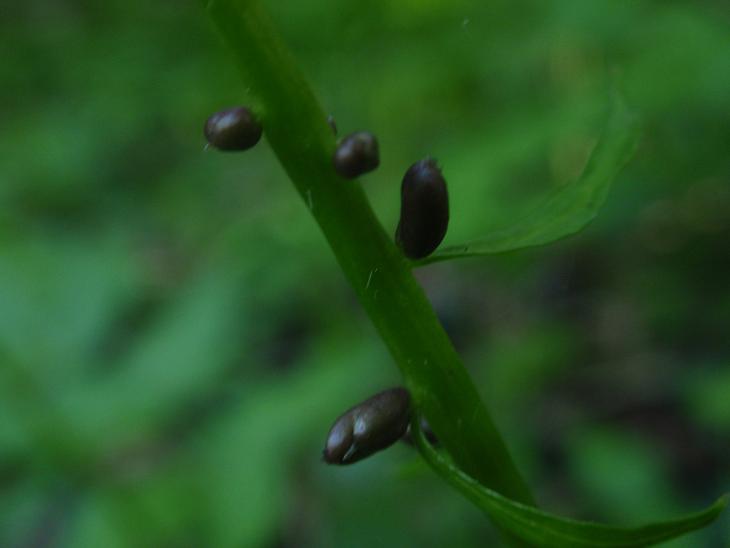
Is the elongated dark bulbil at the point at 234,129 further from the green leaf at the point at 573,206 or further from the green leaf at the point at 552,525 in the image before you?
the green leaf at the point at 552,525

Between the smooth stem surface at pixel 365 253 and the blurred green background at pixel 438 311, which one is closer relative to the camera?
the smooth stem surface at pixel 365 253

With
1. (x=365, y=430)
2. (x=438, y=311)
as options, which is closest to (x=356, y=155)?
(x=365, y=430)

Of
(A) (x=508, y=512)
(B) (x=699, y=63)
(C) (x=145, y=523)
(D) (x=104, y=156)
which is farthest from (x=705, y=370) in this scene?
(D) (x=104, y=156)

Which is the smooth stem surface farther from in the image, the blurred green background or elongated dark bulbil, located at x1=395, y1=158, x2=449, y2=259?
the blurred green background

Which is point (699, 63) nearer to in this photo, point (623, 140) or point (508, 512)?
point (623, 140)

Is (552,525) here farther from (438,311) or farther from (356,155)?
(438,311)

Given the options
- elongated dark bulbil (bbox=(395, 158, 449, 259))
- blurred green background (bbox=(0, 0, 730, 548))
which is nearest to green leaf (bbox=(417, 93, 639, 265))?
elongated dark bulbil (bbox=(395, 158, 449, 259))

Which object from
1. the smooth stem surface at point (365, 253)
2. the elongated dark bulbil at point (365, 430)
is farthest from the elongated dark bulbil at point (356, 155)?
the elongated dark bulbil at point (365, 430)
